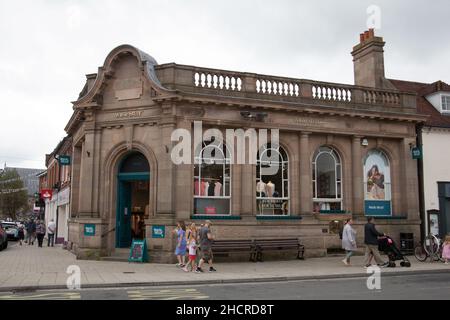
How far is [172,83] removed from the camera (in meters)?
18.5

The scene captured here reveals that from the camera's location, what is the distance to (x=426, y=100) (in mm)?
26172

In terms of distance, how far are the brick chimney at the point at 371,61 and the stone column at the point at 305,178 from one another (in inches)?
249

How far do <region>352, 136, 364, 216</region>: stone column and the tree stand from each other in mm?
63303

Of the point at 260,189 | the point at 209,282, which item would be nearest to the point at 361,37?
the point at 260,189

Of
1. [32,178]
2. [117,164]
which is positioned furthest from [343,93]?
[32,178]

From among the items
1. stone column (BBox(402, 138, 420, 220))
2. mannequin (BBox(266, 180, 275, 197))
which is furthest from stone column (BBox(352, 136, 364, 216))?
mannequin (BBox(266, 180, 275, 197))

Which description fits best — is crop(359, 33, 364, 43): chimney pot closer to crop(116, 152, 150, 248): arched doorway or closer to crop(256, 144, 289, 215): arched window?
crop(256, 144, 289, 215): arched window

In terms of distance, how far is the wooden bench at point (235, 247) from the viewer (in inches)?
706

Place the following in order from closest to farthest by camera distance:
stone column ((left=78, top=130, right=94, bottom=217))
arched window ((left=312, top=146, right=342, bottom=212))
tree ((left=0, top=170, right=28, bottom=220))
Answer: stone column ((left=78, top=130, right=94, bottom=217)), arched window ((left=312, top=146, right=342, bottom=212)), tree ((left=0, top=170, right=28, bottom=220))

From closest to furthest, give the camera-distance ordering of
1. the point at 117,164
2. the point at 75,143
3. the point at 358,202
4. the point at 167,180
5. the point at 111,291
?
the point at 111,291 < the point at 167,180 < the point at 117,164 < the point at 358,202 < the point at 75,143

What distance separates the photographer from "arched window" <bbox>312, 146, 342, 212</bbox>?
21.1 m

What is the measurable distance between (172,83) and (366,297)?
1141 centimetres

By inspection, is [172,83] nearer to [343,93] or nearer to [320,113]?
[320,113]

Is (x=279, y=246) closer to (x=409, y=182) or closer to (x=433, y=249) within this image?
(x=433, y=249)
